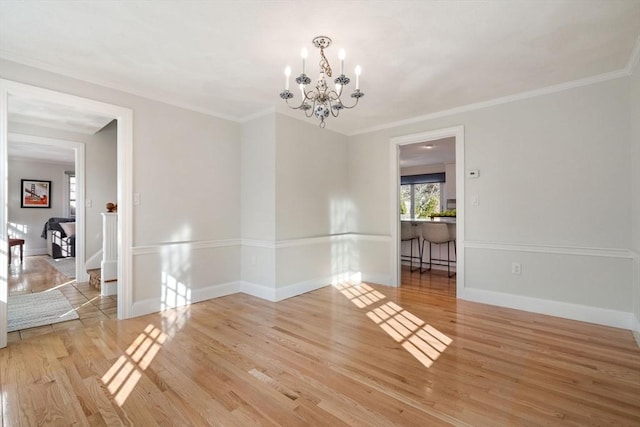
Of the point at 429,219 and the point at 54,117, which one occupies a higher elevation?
the point at 54,117

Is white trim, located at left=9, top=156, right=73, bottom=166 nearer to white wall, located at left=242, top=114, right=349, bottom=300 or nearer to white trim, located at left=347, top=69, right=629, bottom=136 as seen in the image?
white wall, located at left=242, top=114, right=349, bottom=300

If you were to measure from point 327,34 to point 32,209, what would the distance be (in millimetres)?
9422

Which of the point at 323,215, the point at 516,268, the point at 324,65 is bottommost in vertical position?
the point at 516,268

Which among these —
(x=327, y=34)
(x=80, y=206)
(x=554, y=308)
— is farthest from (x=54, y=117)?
(x=554, y=308)

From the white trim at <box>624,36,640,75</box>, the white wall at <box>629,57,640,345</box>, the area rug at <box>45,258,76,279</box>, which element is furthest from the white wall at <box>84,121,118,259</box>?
the white wall at <box>629,57,640,345</box>

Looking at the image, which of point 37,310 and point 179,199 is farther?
point 179,199

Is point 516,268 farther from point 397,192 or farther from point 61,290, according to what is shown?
point 61,290

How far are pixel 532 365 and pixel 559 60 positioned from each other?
258 centimetres

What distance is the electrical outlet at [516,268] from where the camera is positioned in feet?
11.5

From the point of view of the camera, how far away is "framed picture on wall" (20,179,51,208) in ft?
25.2

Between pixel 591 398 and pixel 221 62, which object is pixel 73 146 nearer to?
pixel 221 62

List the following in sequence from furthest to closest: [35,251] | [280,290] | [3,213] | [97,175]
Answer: [35,251] < [97,175] < [280,290] < [3,213]

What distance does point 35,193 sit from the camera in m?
7.84

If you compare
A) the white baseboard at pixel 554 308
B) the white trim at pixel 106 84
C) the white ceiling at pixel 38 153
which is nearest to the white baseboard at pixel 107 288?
the white trim at pixel 106 84
